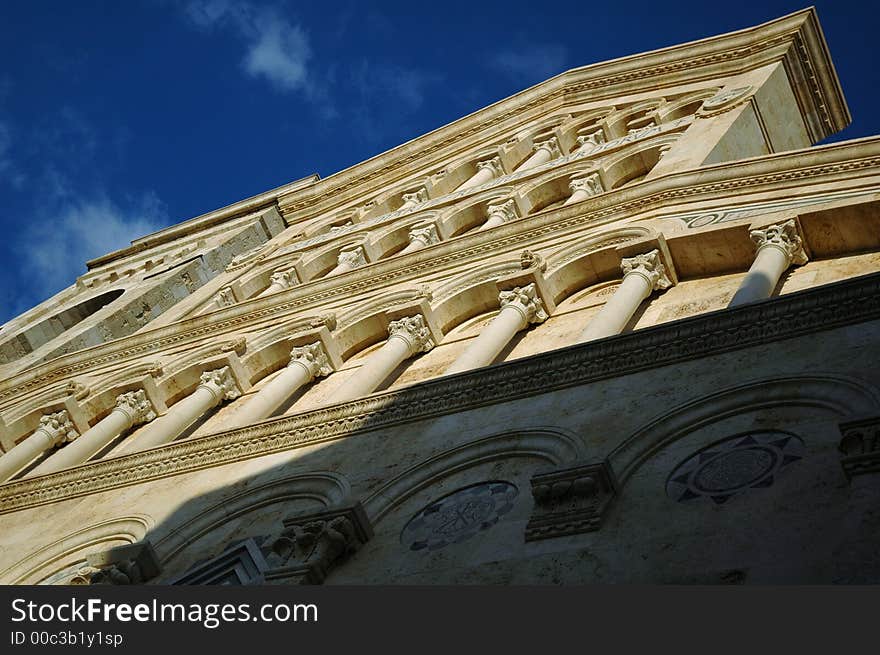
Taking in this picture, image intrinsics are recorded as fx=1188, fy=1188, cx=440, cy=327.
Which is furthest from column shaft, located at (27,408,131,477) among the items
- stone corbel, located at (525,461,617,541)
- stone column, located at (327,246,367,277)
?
stone corbel, located at (525,461,617,541)

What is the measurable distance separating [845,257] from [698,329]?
167 inches

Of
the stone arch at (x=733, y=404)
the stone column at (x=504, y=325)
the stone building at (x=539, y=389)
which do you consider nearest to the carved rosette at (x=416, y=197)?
the stone building at (x=539, y=389)

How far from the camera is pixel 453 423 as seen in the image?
1220cm

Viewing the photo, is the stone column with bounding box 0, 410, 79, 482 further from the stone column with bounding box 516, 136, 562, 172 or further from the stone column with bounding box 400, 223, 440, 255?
the stone column with bounding box 516, 136, 562, 172

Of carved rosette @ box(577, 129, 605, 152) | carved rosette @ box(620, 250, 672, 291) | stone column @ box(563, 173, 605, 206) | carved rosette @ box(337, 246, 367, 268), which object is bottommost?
carved rosette @ box(620, 250, 672, 291)

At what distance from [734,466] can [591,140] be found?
18325mm

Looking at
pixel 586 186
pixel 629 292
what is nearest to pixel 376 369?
pixel 629 292

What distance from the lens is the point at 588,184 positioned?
2272 centimetres

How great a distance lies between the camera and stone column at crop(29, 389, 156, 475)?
679 inches

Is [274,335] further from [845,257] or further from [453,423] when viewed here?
[845,257]

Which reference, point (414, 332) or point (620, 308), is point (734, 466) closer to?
point (620, 308)

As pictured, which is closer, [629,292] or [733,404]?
[733,404]

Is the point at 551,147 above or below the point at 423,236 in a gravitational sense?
above

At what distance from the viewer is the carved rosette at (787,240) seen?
14797 millimetres
